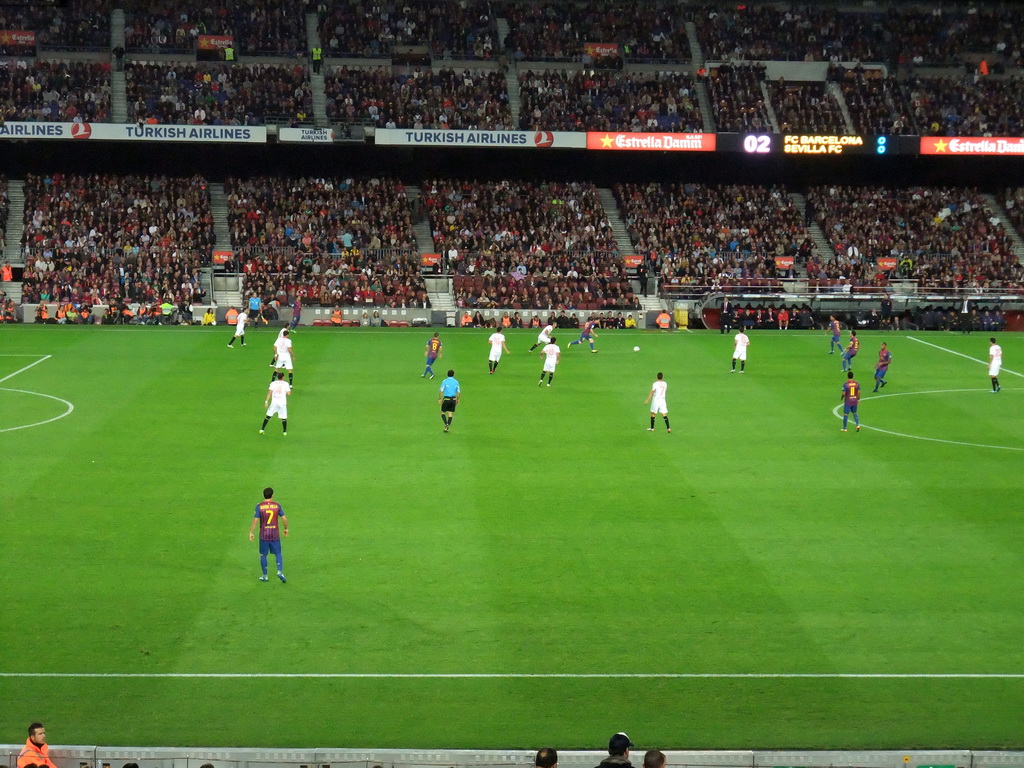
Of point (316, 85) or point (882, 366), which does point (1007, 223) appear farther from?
point (316, 85)

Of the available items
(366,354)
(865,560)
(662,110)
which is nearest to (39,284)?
(366,354)

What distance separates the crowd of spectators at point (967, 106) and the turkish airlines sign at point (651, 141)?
12522mm

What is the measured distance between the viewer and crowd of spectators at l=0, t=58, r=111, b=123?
5788cm

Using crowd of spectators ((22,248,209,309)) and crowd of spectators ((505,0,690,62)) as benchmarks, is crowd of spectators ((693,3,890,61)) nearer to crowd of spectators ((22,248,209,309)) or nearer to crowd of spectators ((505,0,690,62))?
crowd of spectators ((505,0,690,62))

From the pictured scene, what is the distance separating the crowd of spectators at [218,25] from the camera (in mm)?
63812

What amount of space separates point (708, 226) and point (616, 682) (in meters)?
49.7

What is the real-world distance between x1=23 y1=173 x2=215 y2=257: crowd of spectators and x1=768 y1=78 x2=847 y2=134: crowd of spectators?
101 feet

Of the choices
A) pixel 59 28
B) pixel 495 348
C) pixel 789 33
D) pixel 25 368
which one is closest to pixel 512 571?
pixel 495 348

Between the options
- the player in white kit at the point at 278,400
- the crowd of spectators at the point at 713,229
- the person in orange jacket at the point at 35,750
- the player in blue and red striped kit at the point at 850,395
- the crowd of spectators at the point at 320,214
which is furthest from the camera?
the crowd of spectators at the point at 713,229

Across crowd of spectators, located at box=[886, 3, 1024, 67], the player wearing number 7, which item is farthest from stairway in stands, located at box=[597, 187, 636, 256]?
the player wearing number 7

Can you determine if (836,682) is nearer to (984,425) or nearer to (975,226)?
(984,425)

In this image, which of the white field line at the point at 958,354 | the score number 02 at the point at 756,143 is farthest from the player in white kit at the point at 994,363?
the score number 02 at the point at 756,143

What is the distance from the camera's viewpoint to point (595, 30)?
6788cm

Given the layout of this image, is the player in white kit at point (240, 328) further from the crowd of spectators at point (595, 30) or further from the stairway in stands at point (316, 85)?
the crowd of spectators at point (595, 30)
